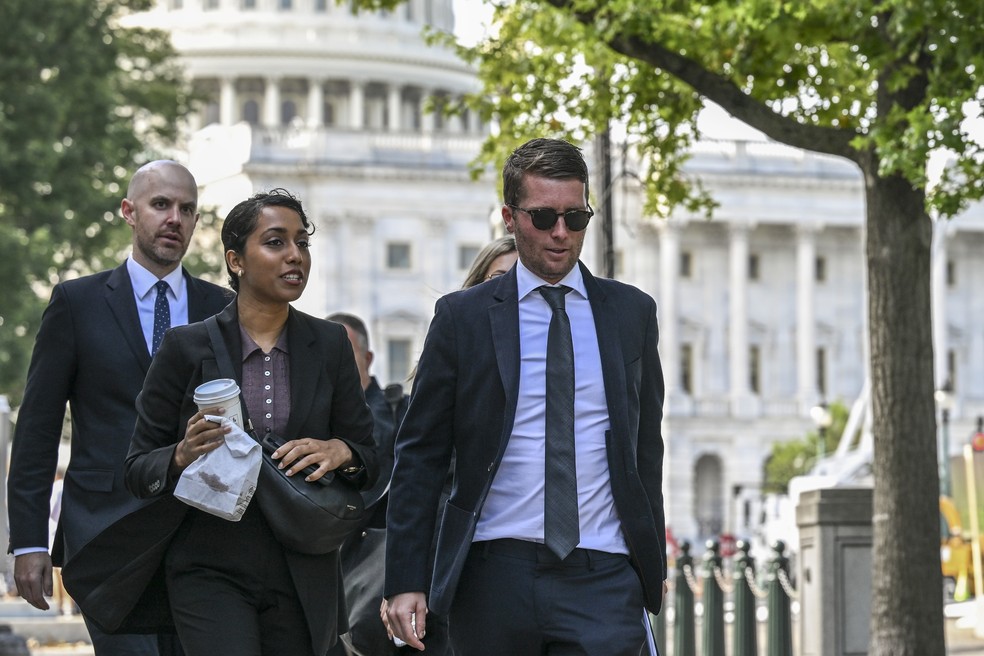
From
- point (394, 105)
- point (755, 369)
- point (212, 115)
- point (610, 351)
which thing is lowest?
point (610, 351)

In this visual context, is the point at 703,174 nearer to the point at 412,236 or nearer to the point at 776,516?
the point at 412,236

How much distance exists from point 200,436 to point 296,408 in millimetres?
413

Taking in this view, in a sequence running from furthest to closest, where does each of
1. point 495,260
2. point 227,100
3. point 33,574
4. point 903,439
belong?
point 227,100 → point 903,439 → point 495,260 → point 33,574

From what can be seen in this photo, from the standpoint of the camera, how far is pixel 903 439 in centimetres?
1312

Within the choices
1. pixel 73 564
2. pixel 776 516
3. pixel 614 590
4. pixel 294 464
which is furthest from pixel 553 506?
pixel 776 516

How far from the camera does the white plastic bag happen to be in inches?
231

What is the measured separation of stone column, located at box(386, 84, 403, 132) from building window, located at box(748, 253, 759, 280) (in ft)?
98.9

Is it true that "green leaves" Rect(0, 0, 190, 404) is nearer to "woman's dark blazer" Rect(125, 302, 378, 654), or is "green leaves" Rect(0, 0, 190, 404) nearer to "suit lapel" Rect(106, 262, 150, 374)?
"suit lapel" Rect(106, 262, 150, 374)

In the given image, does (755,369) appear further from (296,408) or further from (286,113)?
(296,408)

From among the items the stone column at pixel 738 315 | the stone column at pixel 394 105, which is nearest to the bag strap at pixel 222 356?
the stone column at pixel 738 315

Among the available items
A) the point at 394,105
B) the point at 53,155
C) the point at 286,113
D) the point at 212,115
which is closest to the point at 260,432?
the point at 53,155

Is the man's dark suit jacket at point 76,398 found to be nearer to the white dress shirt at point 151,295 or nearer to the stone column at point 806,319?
the white dress shirt at point 151,295

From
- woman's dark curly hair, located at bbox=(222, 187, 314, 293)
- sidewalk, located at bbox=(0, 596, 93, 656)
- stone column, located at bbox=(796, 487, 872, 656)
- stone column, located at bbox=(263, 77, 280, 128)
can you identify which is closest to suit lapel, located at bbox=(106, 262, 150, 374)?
woman's dark curly hair, located at bbox=(222, 187, 314, 293)

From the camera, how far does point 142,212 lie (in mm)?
7285
